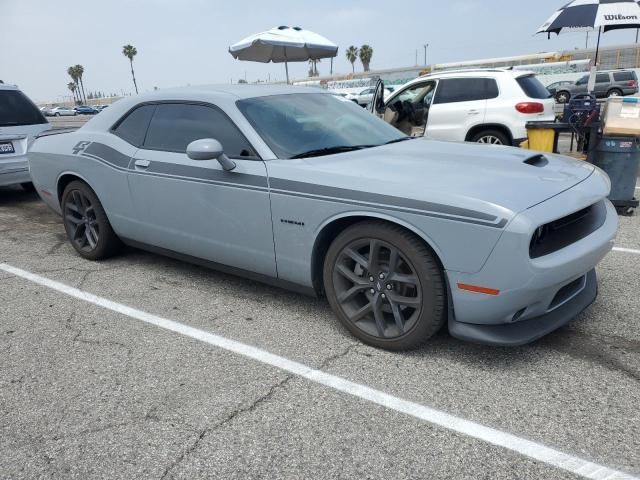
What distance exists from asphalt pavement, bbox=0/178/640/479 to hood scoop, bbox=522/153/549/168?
1.01 m

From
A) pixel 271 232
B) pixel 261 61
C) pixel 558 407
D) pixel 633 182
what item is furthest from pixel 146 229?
pixel 261 61

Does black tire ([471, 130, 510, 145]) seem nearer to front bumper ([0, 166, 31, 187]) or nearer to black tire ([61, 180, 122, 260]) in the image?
black tire ([61, 180, 122, 260])

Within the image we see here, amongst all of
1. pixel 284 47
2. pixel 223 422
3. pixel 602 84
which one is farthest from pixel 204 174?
pixel 602 84

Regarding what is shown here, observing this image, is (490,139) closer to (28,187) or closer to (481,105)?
(481,105)

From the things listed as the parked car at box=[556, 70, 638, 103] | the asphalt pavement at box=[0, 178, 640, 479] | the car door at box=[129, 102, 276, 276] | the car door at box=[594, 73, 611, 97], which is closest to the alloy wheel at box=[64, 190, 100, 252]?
the car door at box=[129, 102, 276, 276]

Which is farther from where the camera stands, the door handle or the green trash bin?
the green trash bin

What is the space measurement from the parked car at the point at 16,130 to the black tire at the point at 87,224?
9.30ft

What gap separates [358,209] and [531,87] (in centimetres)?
668

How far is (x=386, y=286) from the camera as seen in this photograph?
2.91 metres

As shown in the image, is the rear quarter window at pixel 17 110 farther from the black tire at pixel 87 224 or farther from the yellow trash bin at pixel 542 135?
the yellow trash bin at pixel 542 135

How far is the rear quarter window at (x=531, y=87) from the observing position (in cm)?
820

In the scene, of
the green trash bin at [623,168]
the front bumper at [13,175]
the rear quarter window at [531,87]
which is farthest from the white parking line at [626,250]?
the front bumper at [13,175]

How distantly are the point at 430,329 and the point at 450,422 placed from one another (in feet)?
1.79

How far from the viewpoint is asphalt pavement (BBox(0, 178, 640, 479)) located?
2.15m
